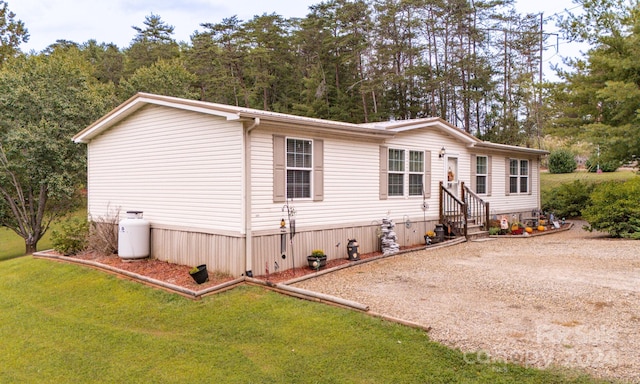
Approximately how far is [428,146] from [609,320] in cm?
736

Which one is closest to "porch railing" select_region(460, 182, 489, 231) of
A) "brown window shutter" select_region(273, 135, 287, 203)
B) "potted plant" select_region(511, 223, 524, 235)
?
"potted plant" select_region(511, 223, 524, 235)

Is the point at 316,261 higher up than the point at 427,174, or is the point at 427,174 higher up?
the point at 427,174

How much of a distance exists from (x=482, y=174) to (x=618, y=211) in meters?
3.82

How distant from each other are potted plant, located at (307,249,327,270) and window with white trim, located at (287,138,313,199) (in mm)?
1176

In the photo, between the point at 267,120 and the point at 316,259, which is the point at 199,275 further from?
the point at 267,120

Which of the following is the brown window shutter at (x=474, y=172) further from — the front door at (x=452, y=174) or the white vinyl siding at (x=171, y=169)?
the white vinyl siding at (x=171, y=169)

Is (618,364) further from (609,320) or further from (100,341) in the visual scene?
(100,341)

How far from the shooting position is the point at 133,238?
920 centimetres

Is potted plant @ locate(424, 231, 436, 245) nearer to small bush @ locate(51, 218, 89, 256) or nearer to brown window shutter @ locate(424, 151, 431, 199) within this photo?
brown window shutter @ locate(424, 151, 431, 199)

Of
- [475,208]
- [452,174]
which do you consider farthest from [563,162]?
[452,174]

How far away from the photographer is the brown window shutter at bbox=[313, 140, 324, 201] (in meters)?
8.87

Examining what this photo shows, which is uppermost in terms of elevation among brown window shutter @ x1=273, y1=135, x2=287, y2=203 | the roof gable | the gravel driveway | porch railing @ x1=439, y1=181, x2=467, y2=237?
the roof gable

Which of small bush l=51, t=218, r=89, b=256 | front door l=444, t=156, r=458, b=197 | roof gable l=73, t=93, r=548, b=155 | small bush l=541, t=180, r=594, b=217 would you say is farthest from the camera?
→ small bush l=541, t=180, r=594, b=217

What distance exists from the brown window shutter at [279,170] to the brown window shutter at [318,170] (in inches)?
31.4
